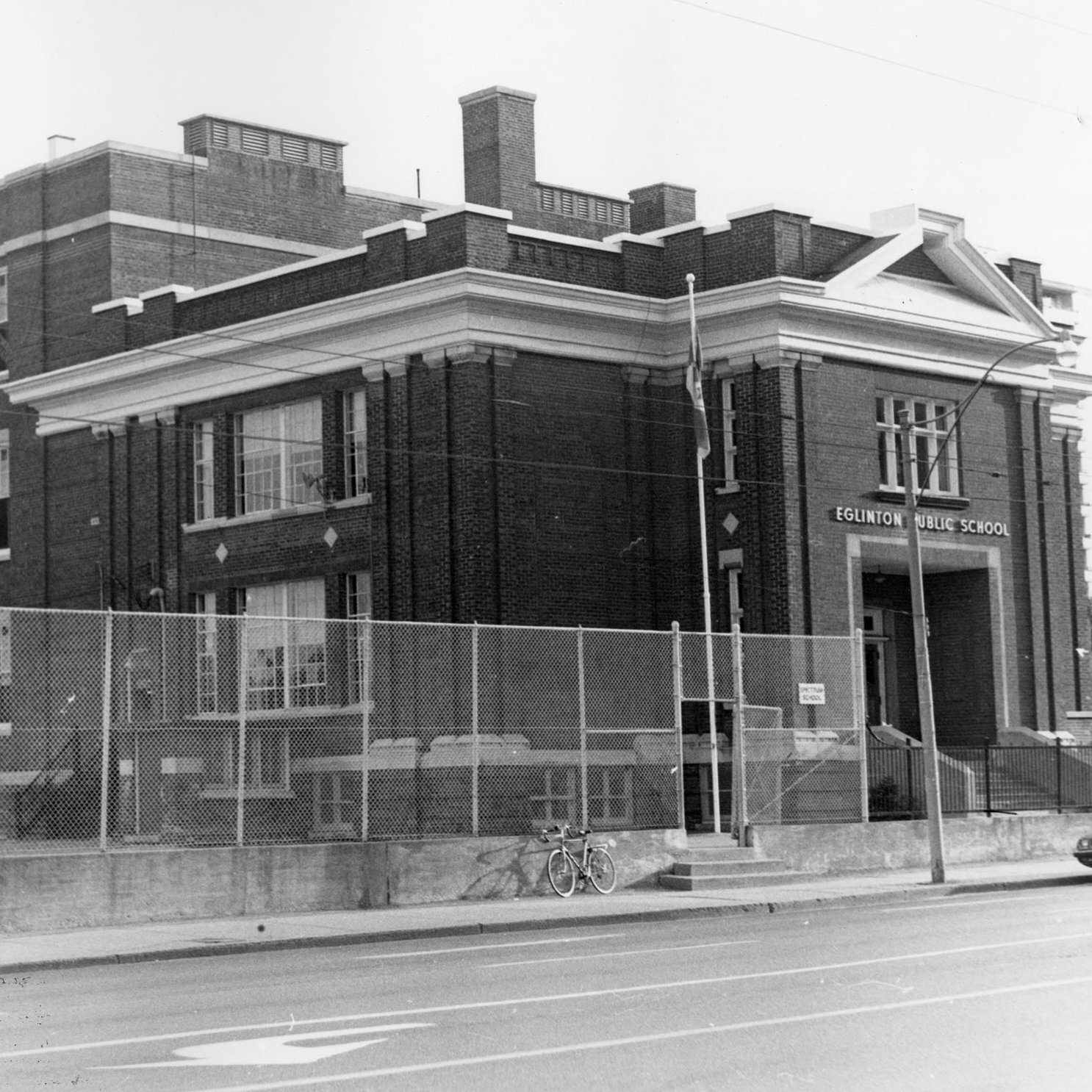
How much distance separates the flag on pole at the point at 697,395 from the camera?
32.4 m

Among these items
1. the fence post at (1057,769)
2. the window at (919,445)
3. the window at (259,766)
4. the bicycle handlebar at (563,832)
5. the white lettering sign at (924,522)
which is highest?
the window at (919,445)

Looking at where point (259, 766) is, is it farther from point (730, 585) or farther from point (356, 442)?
point (730, 585)

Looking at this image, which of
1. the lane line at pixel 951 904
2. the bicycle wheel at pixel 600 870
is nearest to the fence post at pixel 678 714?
the bicycle wheel at pixel 600 870

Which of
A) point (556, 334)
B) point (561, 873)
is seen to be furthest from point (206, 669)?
point (556, 334)

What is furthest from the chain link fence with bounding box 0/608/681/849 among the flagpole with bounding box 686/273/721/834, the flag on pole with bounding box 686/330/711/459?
the flag on pole with bounding box 686/330/711/459

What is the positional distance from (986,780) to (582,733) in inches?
379

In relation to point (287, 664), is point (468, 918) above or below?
below

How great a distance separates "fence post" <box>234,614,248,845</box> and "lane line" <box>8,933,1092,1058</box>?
28.9ft

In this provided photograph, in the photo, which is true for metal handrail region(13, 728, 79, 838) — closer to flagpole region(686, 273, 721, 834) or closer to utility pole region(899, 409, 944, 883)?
flagpole region(686, 273, 721, 834)

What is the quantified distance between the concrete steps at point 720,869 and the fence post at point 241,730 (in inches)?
262

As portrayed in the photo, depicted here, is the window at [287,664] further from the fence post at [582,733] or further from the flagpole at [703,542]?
the flagpole at [703,542]

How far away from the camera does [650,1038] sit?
38.0ft

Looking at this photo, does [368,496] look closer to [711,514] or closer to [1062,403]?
[711,514]

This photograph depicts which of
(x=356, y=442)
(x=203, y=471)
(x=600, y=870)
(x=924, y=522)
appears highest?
(x=356, y=442)
